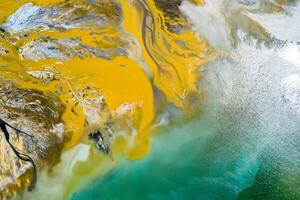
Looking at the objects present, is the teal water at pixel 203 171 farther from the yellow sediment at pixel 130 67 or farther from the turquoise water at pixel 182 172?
the yellow sediment at pixel 130 67

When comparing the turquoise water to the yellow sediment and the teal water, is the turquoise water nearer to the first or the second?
the teal water

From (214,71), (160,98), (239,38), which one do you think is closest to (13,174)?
(160,98)

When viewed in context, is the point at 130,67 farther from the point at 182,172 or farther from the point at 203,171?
the point at 203,171

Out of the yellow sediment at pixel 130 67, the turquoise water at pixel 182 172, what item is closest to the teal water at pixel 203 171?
the turquoise water at pixel 182 172

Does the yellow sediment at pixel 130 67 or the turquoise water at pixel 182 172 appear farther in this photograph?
the yellow sediment at pixel 130 67

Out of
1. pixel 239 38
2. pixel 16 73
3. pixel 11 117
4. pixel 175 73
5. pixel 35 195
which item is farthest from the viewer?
pixel 239 38

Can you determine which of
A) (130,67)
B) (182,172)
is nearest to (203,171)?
(182,172)

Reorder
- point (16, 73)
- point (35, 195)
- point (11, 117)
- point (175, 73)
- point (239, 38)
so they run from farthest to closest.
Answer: point (239, 38)
point (175, 73)
point (16, 73)
point (11, 117)
point (35, 195)

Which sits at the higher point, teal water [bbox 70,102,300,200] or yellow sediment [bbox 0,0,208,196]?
yellow sediment [bbox 0,0,208,196]

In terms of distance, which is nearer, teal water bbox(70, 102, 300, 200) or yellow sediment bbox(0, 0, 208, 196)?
teal water bbox(70, 102, 300, 200)

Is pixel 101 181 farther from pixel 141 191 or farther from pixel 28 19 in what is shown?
pixel 28 19

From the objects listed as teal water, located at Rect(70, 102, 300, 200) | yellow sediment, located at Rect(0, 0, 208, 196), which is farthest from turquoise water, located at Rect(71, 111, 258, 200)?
yellow sediment, located at Rect(0, 0, 208, 196)
